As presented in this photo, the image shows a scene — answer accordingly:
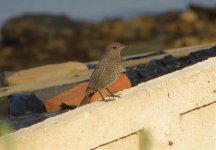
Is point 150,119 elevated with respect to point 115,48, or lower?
lower

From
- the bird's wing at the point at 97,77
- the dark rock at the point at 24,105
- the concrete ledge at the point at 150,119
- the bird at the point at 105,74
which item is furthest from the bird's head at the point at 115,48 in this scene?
the concrete ledge at the point at 150,119

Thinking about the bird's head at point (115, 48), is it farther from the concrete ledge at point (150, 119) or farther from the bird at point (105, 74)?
the concrete ledge at point (150, 119)

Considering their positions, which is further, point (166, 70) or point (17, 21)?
point (17, 21)

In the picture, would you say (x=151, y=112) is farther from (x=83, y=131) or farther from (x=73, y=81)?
(x=73, y=81)

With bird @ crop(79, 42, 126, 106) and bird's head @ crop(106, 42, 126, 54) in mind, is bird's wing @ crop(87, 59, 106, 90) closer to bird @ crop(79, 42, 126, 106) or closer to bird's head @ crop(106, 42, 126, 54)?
bird @ crop(79, 42, 126, 106)

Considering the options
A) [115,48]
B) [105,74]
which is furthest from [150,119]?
[115,48]

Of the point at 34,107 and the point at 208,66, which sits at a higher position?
the point at 208,66

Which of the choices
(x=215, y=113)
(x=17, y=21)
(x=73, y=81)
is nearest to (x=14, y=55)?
(x=17, y=21)

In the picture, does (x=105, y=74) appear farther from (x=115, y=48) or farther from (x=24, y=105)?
(x=24, y=105)
